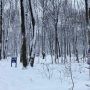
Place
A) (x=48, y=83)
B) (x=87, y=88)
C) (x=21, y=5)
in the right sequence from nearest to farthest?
(x=87, y=88), (x=48, y=83), (x=21, y=5)

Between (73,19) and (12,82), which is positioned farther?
(73,19)

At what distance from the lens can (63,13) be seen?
46188mm

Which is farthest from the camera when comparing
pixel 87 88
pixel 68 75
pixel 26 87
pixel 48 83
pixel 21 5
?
pixel 21 5

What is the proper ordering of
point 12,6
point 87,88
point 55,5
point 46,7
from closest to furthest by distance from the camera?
point 87,88 < point 55,5 < point 46,7 < point 12,6

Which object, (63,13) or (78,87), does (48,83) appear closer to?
(78,87)

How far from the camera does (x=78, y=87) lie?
29.7 feet

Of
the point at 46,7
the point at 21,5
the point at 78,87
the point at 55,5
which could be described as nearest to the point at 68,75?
the point at 78,87

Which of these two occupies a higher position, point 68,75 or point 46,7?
point 46,7

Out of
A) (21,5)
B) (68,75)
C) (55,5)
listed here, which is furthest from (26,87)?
(55,5)

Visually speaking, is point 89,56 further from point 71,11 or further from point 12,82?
point 71,11

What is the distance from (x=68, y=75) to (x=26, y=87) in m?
3.82

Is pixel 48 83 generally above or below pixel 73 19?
below

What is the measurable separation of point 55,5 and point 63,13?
1056cm

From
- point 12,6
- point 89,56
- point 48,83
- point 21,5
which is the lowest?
point 48,83
